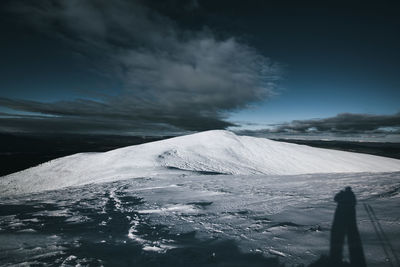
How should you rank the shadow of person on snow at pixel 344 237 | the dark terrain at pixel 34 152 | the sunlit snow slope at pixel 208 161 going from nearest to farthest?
1. the shadow of person on snow at pixel 344 237
2. the sunlit snow slope at pixel 208 161
3. the dark terrain at pixel 34 152

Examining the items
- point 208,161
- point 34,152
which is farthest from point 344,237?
point 34,152

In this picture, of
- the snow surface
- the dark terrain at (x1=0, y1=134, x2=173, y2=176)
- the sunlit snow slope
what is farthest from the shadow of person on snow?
the dark terrain at (x1=0, y1=134, x2=173, y2=176)

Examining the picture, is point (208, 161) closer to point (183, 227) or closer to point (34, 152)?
point (183, 227)

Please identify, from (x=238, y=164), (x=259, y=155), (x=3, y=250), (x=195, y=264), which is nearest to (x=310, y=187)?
(x=195, y=264)

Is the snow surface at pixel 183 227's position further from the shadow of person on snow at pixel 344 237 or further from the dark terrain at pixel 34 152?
the dark terrain at pixel 34 152

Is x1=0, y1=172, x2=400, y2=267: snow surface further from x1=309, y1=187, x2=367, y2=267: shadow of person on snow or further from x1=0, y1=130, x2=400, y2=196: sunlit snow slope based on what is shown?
x1=0, y1=130, x2=400, y2=196: sunlit snow slope

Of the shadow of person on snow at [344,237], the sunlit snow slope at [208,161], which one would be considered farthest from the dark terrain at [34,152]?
the shadow of person on snow at [344,237]

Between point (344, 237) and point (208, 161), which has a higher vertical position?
point (208, 161)

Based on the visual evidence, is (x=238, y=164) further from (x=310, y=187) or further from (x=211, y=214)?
(x=211, y=214)
